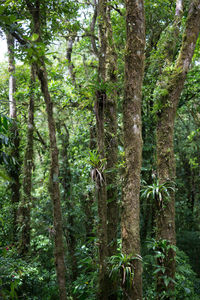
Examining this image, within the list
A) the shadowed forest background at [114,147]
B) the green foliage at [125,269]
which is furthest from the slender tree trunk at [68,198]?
the green foliage at [125,269]

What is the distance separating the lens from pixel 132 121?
342cm

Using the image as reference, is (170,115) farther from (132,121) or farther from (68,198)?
(68,198)

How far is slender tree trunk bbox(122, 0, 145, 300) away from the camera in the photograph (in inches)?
130

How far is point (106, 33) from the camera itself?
4.62 meters

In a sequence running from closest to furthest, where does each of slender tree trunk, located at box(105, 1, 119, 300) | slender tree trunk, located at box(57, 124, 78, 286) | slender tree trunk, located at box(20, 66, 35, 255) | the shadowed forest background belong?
the shadowed forest background
slender tree trunk, located at box(105, 1, 119, 300)
slender tree trunk, located at box(20, 66, 35, 255)
slender tree trunk, located at box(57, 124, 78, 286)

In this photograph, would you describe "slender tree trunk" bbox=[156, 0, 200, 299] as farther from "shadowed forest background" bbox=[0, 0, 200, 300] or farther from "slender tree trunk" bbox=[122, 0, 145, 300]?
"slender tree trunk" bbox=[122, 0, 145, 300]

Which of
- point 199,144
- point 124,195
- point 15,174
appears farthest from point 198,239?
point 124,195

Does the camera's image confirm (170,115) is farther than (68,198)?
No

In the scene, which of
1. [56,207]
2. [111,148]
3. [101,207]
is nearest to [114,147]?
[111,148]

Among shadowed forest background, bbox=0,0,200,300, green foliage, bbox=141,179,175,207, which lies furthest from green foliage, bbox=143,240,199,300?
green foliage, bbox=141,179,175,207

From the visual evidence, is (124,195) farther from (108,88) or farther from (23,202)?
(23,202)

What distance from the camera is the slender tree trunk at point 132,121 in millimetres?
3303

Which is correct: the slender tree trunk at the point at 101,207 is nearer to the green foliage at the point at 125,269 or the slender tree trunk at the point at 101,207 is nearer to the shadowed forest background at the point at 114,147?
the shadowed forest background at the point at 114,147

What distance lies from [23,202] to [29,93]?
2.63 meters
